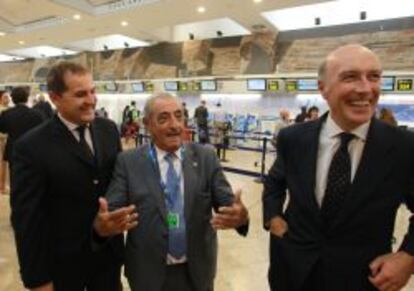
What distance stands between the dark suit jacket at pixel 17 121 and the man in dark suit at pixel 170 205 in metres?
3.30

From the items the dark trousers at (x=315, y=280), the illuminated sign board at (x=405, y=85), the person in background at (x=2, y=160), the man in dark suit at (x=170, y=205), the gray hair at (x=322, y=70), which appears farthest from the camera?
the illuminated sign board at (x=405, y=85)

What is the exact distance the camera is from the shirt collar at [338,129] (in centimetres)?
158

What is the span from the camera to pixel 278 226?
5.74ft

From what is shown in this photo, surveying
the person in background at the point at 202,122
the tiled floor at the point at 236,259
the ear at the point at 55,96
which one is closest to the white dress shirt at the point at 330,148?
the ear at the point at 55,96

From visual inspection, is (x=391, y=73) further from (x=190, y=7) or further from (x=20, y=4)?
(x=20, y=4)

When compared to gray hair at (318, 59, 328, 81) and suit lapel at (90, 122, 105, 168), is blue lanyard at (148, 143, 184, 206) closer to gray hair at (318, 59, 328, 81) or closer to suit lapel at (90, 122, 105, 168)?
suit lapel at (90, 122, 105, 168)

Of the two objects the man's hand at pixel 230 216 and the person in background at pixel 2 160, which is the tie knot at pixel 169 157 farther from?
the person in background at pixel 2 160

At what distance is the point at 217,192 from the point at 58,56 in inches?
782

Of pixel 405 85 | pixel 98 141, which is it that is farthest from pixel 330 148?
pixel 405 85

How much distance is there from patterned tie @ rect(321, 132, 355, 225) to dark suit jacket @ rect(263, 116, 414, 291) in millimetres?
32

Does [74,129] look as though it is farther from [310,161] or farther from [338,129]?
[338,129]

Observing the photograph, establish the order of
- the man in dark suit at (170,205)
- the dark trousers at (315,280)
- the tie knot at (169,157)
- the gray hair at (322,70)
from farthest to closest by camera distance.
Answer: the tie knot at (169,157), the man in dark suit at (170,205), the gray hair at (322,70), the dark trousers at (315,280)

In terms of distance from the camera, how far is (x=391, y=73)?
386 inches

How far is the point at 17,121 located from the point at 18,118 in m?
0.04
